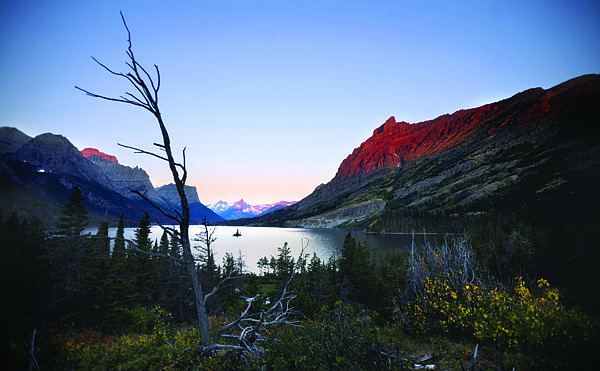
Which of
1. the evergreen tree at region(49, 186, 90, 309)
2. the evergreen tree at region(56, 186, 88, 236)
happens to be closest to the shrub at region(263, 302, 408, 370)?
the evergreen tree at region(49, 186, 90, 309)

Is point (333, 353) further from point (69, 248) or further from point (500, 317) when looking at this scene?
point (69, 248)

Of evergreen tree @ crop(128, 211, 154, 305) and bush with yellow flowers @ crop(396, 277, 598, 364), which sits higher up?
bush with yellow flowers @ crop(396, 277, 598, 364)

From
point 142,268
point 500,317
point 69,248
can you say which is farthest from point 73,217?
point 500,317

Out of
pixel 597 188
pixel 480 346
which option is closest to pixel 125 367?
pixel 480 346

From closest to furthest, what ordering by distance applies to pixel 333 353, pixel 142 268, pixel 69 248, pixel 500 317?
pixel 333 353 < pixel 500 317 < pixel 69 248 < pixel 142 268

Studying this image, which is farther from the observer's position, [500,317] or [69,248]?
[69,248]

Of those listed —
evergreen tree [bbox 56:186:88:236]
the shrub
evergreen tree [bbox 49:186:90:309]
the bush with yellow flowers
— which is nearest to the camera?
the shrub

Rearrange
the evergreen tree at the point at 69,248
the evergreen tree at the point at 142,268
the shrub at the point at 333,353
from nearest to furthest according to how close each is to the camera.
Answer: the shrub at the point at 333,353 < the evergreen tree at the point at 69,248 < the evergreen tree at the point at 142,268

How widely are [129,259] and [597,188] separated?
4750 cm

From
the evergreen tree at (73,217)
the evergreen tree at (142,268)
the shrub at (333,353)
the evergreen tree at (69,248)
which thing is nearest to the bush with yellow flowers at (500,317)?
the shrub at (333,353)

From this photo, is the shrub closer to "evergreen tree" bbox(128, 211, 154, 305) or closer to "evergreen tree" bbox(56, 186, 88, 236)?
"evergreen tree" bbox(56, 186, 88, 236)

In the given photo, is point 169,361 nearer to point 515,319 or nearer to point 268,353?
point 268,353

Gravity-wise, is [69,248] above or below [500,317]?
above

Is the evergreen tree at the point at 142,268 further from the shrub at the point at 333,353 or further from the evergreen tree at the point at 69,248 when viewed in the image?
the shrub at the point at 333,353
